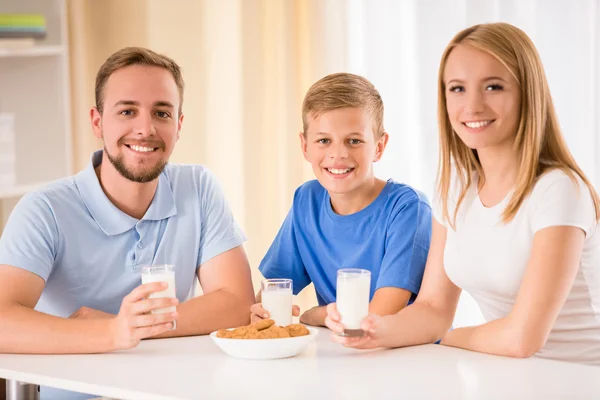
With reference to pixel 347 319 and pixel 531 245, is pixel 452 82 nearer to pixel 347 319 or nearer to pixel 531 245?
pixel 531 245

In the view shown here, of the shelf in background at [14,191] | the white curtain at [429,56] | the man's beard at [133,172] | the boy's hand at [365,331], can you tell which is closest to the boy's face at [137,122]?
the man's beard at [133,172]

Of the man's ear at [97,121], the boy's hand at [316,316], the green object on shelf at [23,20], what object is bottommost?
the boy's hand at [316,316]

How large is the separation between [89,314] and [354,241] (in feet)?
2.56

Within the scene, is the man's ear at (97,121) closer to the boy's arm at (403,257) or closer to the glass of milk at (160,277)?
the glass of milk at (160,277)

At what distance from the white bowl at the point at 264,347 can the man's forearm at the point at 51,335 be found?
0.28m

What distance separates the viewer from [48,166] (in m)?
3.92

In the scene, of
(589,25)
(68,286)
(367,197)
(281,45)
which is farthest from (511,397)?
(281,45)

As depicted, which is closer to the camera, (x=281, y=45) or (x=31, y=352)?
(x=31, y=352)

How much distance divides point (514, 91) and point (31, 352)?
1322mm

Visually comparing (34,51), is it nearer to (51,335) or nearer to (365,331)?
(51,335)

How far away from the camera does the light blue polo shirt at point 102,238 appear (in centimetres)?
229

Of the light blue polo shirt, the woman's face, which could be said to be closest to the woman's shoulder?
the woman's face

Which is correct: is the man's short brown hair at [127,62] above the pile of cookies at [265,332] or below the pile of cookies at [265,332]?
above

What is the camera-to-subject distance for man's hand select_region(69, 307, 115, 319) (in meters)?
2.24
